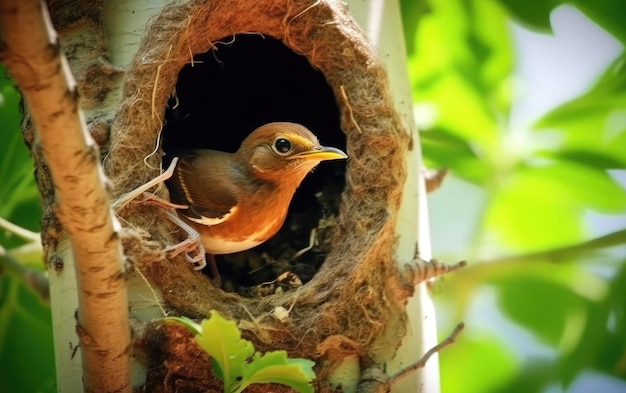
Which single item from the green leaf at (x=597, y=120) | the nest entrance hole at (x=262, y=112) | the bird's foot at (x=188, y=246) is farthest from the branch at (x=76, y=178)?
the green leaf at (x=597, y=120)

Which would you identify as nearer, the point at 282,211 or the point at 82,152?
the point at 82,152

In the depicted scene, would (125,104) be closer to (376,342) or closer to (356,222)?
(356,222)

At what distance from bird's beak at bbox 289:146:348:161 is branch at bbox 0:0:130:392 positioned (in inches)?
58.0

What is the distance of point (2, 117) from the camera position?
→ 3.91 metres

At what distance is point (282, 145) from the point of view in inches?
152

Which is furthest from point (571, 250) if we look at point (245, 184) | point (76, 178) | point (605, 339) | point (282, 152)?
point (76, 178)

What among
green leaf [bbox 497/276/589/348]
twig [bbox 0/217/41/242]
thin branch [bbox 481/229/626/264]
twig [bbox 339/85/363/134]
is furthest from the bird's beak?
green leaf [bbox 497/276/589/348]

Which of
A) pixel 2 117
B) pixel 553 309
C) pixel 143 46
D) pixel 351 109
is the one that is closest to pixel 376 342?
pixel 351 109

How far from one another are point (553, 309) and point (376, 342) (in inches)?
69.8

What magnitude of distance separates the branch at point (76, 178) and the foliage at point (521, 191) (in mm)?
1948

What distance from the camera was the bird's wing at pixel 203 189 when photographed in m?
3.66

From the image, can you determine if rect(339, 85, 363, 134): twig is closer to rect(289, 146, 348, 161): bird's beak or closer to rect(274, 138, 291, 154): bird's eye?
rect(289, 146, 348, 161): bird's beak

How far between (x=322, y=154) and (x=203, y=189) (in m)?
0.57

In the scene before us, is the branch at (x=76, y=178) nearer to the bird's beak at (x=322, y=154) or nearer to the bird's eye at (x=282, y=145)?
the bird's beak at (x=322, y=154)
